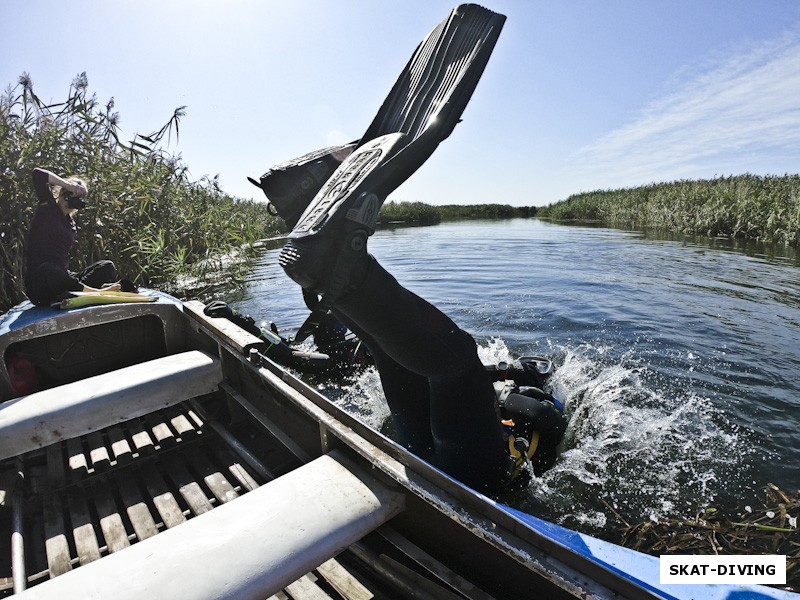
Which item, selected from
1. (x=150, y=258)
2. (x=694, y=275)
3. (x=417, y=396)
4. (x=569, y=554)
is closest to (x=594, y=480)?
(x=417, y=396)

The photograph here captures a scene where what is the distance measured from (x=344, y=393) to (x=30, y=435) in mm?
2652

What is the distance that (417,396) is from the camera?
2137mm

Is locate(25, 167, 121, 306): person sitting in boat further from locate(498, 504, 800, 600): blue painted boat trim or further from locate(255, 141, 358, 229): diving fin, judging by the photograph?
locate(498, 504, 800, 600): blue painted boat trim

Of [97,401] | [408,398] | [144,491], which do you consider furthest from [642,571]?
[97,401]

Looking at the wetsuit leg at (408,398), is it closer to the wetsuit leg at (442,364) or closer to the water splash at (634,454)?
the wetsuit leg at (442,364)

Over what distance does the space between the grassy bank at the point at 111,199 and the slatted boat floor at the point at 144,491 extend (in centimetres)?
248

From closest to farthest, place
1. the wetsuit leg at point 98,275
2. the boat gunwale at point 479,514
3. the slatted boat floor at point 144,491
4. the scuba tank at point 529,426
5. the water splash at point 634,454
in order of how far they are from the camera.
Result: the boat gunwale at point 479,514 → the slatted boat floor at point 144,491 → the scuba tank at point 529,426 → the water splash at point 634,454 → the wetsuit leg at point 98,275

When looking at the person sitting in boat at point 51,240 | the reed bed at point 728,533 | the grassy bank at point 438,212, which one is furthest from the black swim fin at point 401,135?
the grassy bank at point 438,212

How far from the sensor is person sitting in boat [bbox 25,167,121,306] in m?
3.78

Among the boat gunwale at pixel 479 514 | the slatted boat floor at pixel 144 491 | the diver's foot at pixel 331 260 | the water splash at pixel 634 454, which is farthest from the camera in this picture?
the water splash at pixel 634 454

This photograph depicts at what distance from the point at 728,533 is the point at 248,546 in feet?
8.80

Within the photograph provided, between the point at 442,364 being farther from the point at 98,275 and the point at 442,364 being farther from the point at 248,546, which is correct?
the point at 98,275

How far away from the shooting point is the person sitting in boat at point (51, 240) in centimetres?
378

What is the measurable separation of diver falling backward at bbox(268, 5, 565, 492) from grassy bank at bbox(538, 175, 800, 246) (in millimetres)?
15725
